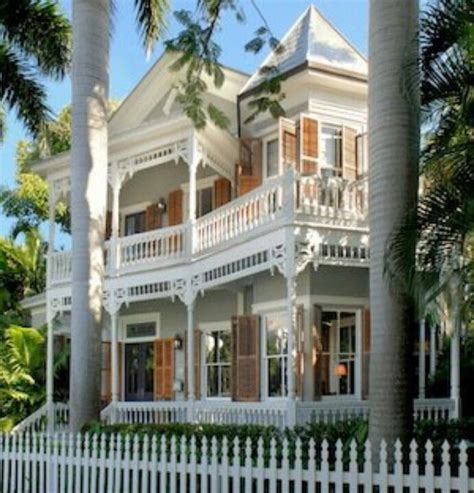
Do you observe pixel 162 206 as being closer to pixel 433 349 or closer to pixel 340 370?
pixel 340 370

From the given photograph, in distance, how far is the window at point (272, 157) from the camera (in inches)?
773

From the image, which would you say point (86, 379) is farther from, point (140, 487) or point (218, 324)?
point (218, 324)

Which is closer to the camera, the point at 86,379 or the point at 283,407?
the point at 86,379

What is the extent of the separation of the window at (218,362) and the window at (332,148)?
460 cm

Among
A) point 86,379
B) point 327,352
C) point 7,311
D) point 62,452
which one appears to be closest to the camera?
point 62,452

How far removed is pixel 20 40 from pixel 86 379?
8.79m

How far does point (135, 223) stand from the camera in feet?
77.5

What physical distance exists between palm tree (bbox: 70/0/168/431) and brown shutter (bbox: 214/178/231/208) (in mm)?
7719

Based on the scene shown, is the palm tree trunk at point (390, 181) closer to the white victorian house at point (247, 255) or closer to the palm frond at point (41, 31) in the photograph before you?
the white victorian house at point (247, 255)

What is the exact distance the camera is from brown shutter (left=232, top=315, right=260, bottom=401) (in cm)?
1788

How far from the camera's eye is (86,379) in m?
12.0

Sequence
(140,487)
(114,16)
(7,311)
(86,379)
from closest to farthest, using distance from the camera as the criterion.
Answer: (140,487) → (86,379) → (114,16) → (7,311)

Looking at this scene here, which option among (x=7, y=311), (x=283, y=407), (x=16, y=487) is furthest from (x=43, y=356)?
(x=16, y=487)

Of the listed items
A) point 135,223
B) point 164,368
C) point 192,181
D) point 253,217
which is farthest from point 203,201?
point 253,217
